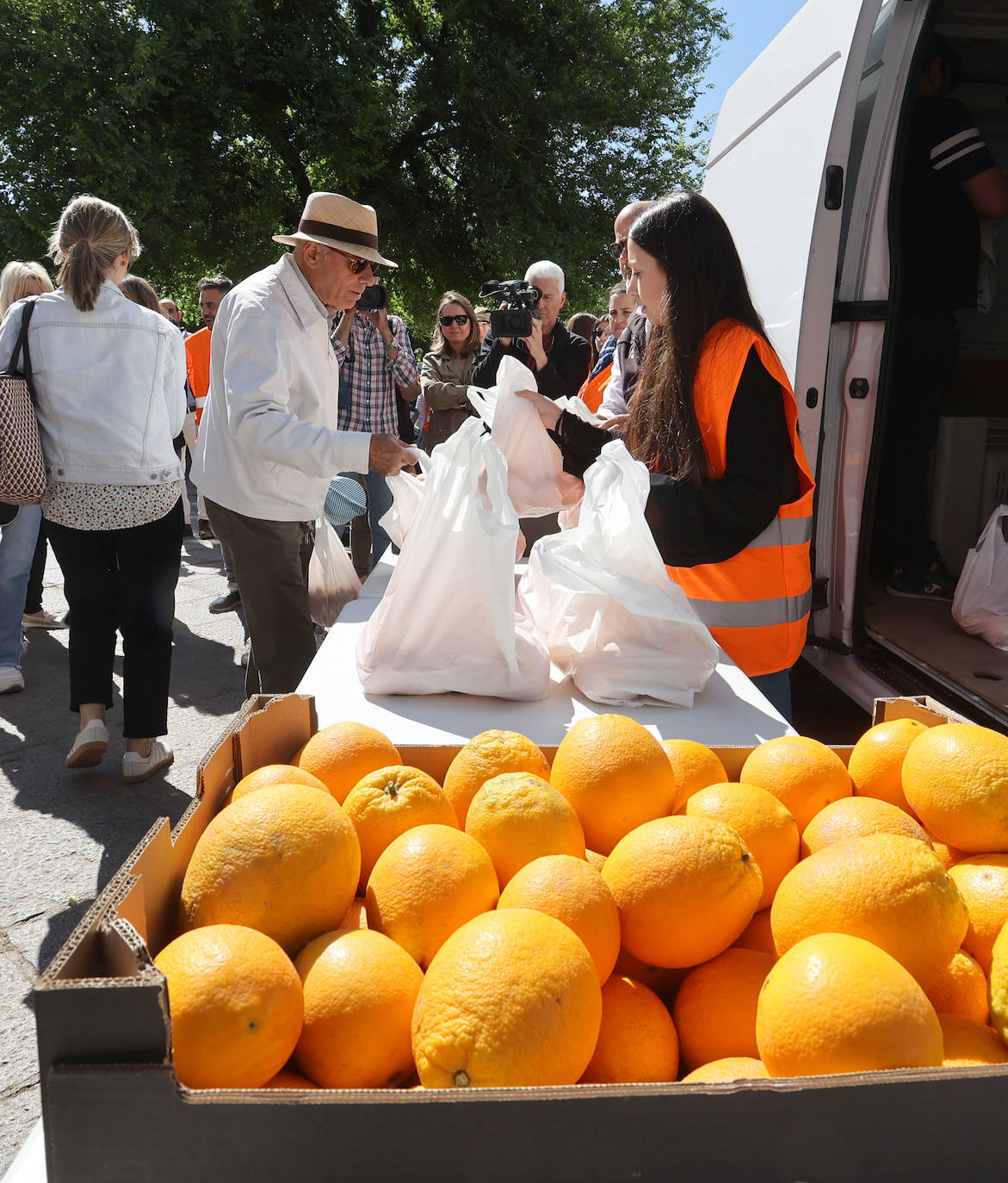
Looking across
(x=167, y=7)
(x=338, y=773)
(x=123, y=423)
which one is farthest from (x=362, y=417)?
(x=167, y=7)

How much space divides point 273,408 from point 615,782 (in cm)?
181

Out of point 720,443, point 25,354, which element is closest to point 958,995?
point 720,443

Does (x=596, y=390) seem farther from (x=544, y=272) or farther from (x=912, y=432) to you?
(x=912, y=432)

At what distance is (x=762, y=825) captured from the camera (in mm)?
1081

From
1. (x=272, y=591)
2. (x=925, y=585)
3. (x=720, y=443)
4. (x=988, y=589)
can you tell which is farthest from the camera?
(x=925, y=585)

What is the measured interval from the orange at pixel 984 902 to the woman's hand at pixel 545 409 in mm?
1701

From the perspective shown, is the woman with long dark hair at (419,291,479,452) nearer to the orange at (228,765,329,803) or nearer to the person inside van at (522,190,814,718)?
the person inside van at (522,190,814,718)

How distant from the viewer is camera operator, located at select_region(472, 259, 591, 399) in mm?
4410

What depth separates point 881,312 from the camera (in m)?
2.92

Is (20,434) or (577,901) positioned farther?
(20,434)

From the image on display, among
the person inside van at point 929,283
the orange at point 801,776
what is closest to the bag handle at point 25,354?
the orange at point 801,776

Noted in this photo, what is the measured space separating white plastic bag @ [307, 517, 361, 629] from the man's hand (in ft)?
1.72

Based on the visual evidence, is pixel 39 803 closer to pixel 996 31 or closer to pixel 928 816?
pixel 928 816

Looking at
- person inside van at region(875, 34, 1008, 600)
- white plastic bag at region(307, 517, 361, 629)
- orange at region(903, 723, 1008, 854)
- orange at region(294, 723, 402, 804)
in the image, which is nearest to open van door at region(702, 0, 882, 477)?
person inside van at region(875, 34, 1008, 600)
